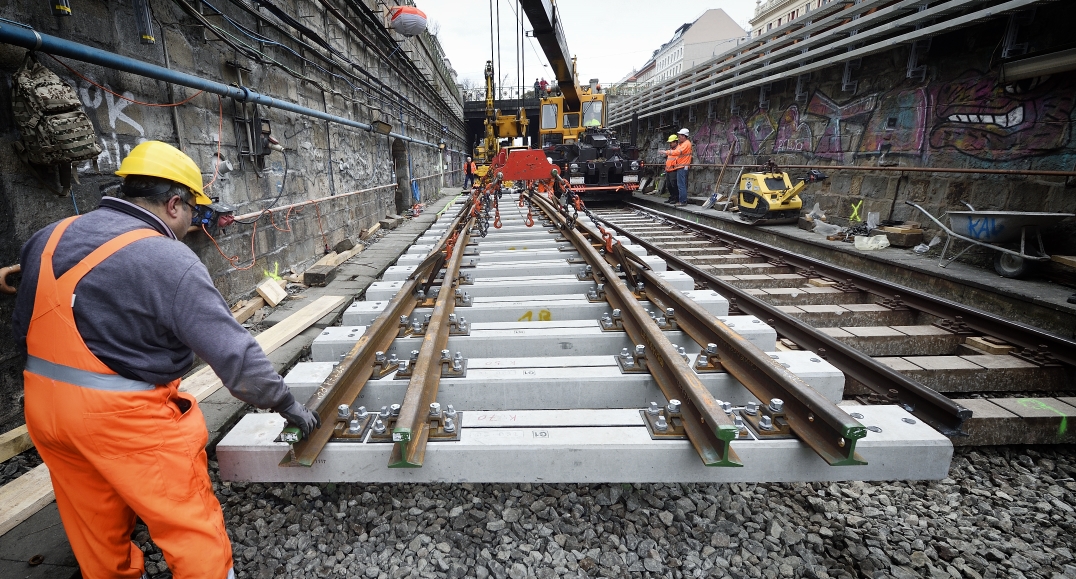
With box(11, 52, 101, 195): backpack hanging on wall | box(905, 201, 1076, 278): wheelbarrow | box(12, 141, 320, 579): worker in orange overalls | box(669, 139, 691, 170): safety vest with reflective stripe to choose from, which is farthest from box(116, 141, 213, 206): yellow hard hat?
box(669, 139, 691, 170): safety vest with reflective stripe

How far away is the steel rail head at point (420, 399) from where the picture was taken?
64.9 inches

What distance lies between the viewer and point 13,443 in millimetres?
2537

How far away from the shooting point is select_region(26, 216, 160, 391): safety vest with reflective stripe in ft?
4.60

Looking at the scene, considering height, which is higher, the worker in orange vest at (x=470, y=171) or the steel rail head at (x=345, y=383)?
the worker in orange vest at (x=470, y=171)

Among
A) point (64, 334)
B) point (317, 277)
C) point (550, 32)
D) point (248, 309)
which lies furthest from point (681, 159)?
point (64, 334)

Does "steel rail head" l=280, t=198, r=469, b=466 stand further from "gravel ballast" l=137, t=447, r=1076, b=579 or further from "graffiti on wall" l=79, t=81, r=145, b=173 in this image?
"graffiti on wall" l=79, t=81, r=145, b=173

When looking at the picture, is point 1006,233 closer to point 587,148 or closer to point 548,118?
point 587,148

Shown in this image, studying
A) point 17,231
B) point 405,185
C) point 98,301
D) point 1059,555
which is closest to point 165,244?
point 98,301

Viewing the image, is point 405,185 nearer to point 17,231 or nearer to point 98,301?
point 17,231

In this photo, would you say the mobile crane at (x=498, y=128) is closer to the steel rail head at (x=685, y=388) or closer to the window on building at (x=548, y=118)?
the window on building at (x=548, y=118)

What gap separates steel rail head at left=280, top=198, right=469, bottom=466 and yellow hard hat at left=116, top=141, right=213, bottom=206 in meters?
0.87

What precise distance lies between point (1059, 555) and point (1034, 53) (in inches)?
273

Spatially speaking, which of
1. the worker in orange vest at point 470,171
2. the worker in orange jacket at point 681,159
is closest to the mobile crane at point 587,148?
the worker in orange jacket at point 681,159

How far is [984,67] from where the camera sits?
6578mm
